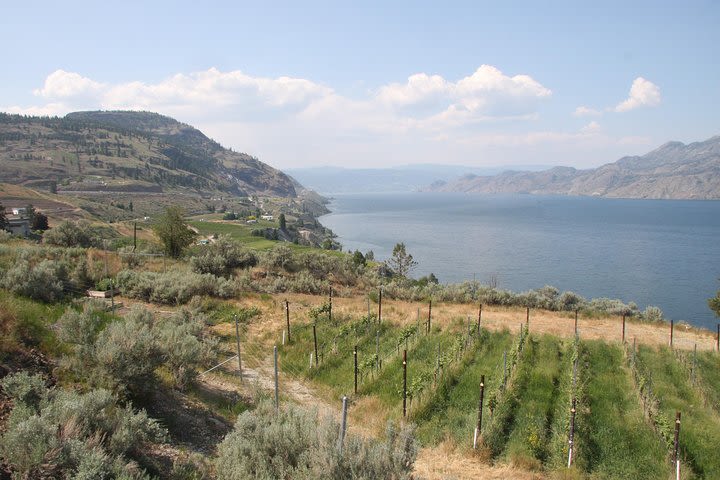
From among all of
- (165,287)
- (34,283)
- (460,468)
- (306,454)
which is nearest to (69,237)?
(165,287)

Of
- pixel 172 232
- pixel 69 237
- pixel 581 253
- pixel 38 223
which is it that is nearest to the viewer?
pixel 69 237

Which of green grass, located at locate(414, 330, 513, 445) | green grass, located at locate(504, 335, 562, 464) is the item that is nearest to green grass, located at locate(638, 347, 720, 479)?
green grass, located at locate(504, 335, 562, 464)

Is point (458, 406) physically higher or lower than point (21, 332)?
lower

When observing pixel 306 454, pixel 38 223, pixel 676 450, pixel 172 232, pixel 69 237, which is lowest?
pixel 676 450

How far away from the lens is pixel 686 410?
11430 millimetres

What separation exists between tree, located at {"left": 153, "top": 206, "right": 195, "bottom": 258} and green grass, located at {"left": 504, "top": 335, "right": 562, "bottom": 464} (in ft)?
Answer: 95.6

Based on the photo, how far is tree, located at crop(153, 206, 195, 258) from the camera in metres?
35.7

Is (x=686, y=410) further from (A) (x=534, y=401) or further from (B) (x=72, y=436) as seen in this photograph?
(B) (x=72, y=436)

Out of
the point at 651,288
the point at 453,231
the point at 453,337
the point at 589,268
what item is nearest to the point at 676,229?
the point at 453,231

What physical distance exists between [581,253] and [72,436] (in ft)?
367

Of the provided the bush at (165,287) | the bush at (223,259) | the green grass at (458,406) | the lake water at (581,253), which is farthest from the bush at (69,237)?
the lake water at (581,253)

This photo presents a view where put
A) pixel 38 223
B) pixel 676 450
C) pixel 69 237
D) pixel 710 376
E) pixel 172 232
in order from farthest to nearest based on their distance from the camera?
pixel 38 223, pixel 172 232, pixel 69 237, pixel 710 376, pixel 676 450

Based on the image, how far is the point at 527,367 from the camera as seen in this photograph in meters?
13.9

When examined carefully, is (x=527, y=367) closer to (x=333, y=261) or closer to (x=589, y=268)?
(x=333, y=261)
